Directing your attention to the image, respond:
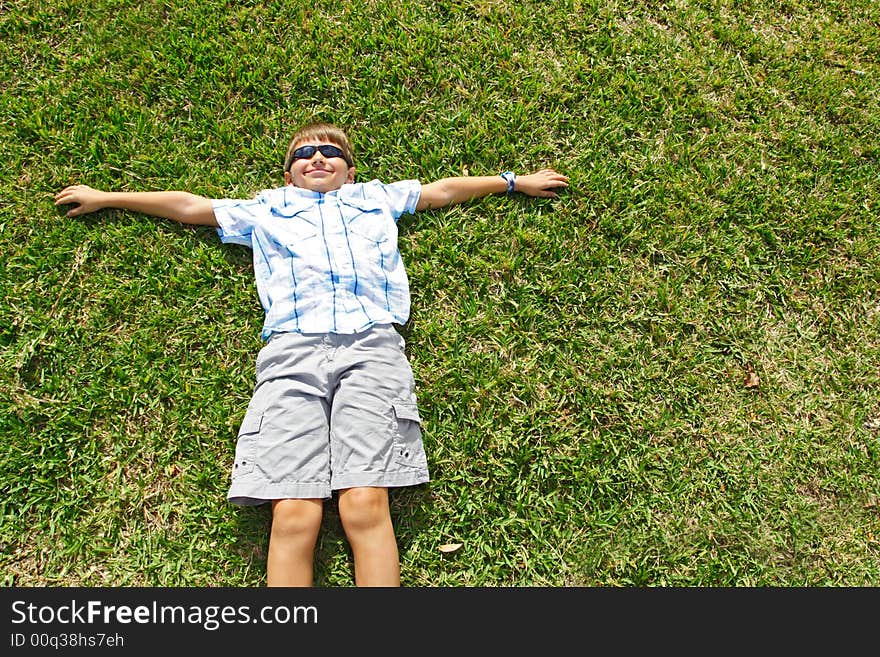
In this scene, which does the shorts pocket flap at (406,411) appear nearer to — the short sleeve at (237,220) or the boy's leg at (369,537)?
the boy's leg at (369,537)

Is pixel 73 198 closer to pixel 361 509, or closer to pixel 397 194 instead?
pixel 397 194

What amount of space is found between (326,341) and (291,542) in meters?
0.98

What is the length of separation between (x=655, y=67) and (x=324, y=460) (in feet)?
11.2

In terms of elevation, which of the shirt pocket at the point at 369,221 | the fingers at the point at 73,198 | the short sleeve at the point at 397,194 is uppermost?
the short sleeve at the point at 397,194

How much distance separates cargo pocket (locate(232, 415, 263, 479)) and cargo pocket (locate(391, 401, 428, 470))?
655 mm

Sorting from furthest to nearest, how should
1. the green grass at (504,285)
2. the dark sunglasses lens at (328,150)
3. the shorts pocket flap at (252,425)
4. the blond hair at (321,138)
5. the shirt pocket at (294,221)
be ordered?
the blond hair at (321,138) < the dark sunglasses lens at (328,150) < the shirt pocket at (294,221) < the green grass at (504,285) < the shorts pocket flap at (252,425)

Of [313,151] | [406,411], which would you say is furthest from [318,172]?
[406,411]

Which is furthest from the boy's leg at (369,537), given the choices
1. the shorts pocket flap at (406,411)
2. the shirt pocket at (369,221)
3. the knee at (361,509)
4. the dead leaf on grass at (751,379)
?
the dead leaf on grass at (751,379)

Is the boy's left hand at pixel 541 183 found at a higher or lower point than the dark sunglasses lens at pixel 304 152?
lower

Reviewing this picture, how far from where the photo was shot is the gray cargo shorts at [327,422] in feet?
9.49

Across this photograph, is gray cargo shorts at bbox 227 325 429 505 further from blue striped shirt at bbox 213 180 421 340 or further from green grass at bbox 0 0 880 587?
green grass at bbox 0 0 880 587

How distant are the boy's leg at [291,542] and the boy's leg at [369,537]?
173mm

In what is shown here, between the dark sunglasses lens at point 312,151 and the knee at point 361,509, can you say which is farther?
the dark sunglasses lens at point 312,151

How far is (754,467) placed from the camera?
3.41 m
